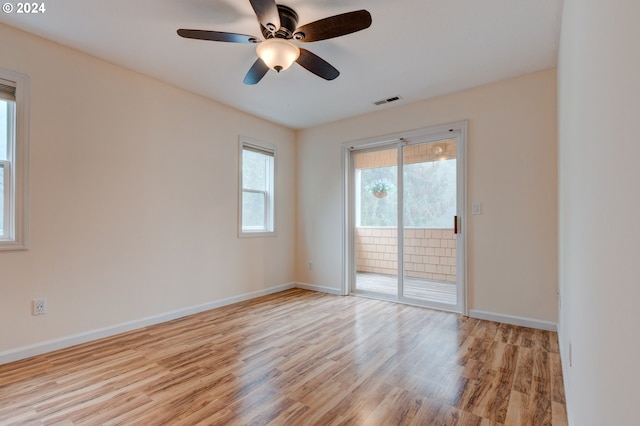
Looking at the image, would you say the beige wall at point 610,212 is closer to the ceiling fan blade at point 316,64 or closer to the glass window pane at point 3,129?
the ceiling fan blade at point 316,64

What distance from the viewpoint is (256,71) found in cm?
268

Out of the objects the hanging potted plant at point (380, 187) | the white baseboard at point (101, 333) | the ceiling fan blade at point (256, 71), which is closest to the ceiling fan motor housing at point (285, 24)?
the ceiling fan blade at point (256, 71)

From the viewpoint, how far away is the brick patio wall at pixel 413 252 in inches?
151

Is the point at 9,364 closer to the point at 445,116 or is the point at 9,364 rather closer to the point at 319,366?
the point at 319,366

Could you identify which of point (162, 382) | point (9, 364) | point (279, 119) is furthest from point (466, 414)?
point (279, 119)

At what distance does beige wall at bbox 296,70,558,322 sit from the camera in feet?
10.2

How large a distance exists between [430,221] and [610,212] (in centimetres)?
328

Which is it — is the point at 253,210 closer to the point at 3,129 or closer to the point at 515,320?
the point at 3,129

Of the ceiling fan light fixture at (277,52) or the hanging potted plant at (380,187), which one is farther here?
the hanging potted plant at (380,187)

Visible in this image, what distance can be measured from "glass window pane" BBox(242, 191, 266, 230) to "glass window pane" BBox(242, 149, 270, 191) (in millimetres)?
124

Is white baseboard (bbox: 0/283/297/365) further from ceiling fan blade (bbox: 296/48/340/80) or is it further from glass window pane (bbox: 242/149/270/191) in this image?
ceiling fan blade (bbox: 296/48/340/80)

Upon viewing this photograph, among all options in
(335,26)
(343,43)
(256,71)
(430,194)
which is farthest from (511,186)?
(256,71)

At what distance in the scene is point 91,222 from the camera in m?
2.89

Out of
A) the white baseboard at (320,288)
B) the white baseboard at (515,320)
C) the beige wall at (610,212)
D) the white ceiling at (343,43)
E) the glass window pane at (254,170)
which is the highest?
the white ceiling at (343,43)
